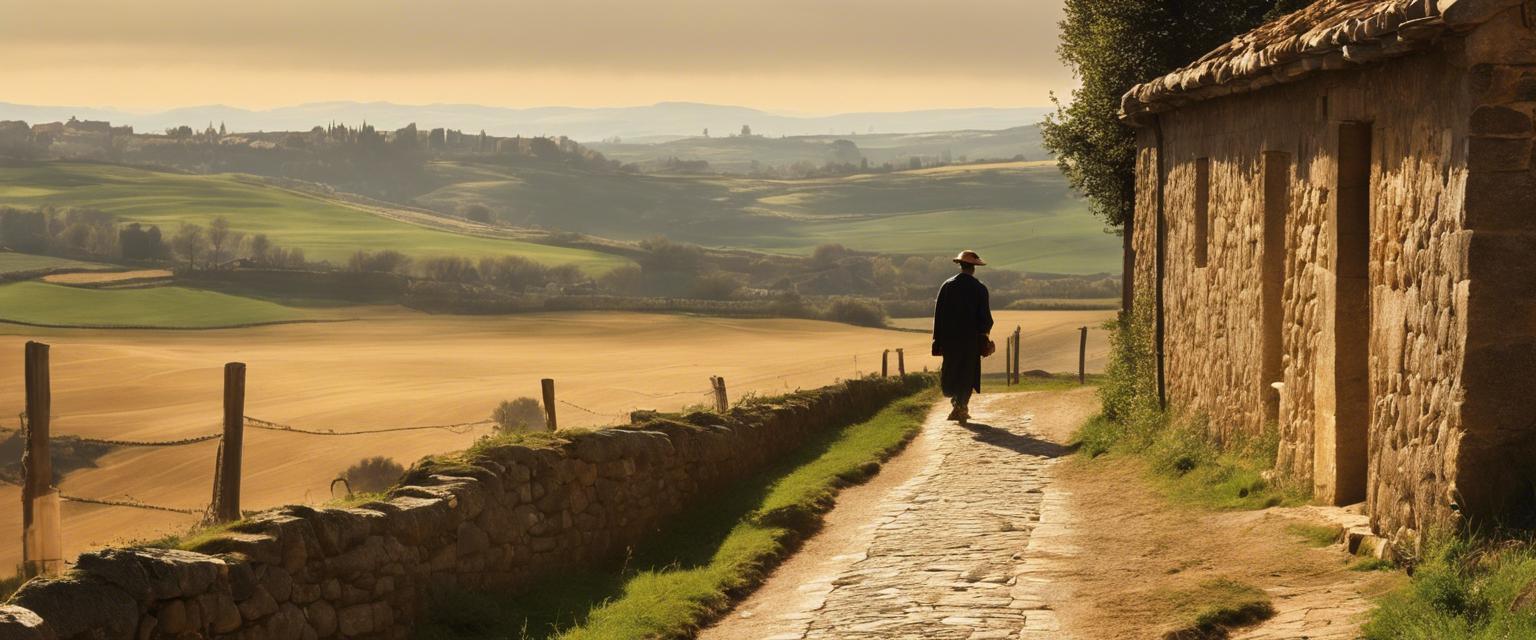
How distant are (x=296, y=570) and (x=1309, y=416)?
6.93 m

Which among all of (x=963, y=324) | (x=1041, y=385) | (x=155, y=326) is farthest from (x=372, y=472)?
(x=155, y=326)

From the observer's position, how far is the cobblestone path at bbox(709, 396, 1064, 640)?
8.99 m

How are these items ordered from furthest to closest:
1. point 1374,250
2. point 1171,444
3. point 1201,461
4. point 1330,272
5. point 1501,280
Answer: point 1171,444
point 1201,461
point 1330,272
point 1374,250
point 1501,280

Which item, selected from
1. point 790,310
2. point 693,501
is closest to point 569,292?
point 790,310

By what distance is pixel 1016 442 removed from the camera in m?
17.6

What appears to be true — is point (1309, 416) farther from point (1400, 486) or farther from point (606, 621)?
point (606, 621)

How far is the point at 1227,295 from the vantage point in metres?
13.4

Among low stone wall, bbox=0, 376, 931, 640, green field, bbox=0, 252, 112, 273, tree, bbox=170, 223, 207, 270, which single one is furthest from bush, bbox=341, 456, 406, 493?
tree, bbox=170, 223, 207, 270

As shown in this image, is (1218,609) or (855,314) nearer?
(1218,609)

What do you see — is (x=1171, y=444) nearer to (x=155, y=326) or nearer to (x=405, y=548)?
(x=405, y=548)

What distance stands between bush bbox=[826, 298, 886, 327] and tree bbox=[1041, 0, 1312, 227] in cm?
7338

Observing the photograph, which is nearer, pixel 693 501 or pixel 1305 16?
pixel 1305 16

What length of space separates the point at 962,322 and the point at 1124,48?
22.4 ft

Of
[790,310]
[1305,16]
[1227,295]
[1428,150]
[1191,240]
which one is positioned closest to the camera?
[1428,150]
